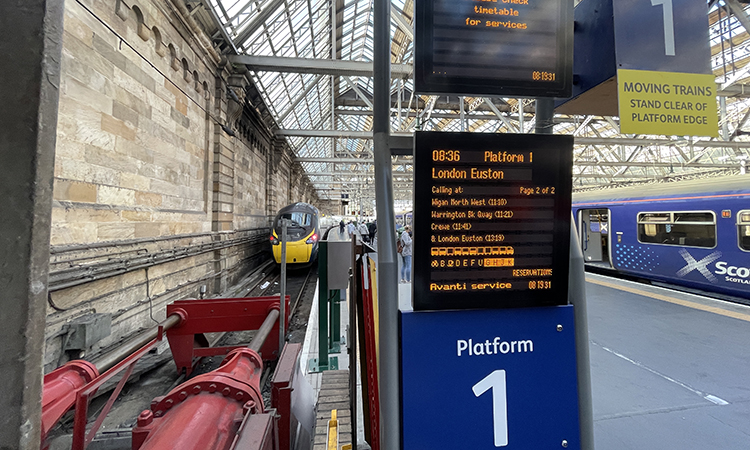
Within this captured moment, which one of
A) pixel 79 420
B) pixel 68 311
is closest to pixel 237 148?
pixel 68 311

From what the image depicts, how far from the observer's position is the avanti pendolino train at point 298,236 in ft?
40.9

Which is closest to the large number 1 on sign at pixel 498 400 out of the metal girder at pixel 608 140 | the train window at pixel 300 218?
the train window at pixel 300 218

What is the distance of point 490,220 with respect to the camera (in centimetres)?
149

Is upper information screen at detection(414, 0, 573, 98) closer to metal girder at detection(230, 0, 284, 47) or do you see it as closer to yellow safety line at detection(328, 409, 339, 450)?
yellow safety line at detection(328, 409, 339, 450)

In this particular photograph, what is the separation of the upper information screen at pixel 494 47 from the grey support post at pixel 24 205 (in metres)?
1.39

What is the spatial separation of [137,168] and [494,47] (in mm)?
7211

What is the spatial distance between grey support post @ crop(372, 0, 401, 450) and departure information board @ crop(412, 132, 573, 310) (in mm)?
122

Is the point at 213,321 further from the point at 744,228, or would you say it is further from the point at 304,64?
the point at 744,228

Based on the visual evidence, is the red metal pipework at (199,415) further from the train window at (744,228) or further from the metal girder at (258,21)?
the metal girder at (258,21)

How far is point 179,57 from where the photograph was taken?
25.2 feet

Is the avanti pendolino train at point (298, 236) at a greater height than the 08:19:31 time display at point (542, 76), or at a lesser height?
lesser

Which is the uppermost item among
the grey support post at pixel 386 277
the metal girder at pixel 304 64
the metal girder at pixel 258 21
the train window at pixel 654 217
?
the metal girder at pixel 258 21

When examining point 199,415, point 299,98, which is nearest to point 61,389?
point 199,415

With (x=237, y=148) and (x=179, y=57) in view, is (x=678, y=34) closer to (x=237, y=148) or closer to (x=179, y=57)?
(x=179, y=57)
